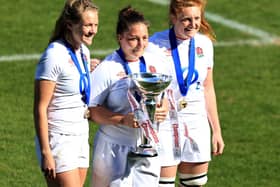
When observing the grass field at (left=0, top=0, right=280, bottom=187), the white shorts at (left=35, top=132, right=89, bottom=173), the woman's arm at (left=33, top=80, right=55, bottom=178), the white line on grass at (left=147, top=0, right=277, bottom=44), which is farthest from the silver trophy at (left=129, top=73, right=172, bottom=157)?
the white line on grass at (left=147, top=0, right=277, bottom=44)

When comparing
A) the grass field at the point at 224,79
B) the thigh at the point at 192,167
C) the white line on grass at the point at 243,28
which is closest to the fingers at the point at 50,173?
the thigh at the point at 192,167

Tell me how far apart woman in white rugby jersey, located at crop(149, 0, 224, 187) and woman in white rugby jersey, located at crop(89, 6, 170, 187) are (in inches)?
16.2

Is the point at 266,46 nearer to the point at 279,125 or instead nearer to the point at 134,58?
the point at 279,125

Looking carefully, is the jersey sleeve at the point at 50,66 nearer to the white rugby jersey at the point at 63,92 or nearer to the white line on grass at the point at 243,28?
the white rugby jersey at the point at 63,92

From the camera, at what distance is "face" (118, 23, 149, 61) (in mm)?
7289

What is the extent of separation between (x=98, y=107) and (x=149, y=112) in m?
0.41

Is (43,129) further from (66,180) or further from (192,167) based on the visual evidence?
(192,167)

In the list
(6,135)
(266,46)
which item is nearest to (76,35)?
(6,135)

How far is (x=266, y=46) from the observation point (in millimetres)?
14766

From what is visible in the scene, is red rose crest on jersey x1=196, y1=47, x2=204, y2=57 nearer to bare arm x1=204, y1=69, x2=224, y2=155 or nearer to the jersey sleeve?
bare arm x1=204, y1=69, x2=224, y2=155

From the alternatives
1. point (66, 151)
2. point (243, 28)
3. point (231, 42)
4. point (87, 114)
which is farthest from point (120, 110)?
point (243, 28)

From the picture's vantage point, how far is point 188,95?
7.99 metres

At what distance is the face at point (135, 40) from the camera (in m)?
7.29

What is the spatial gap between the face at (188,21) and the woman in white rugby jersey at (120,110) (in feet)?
1.63
